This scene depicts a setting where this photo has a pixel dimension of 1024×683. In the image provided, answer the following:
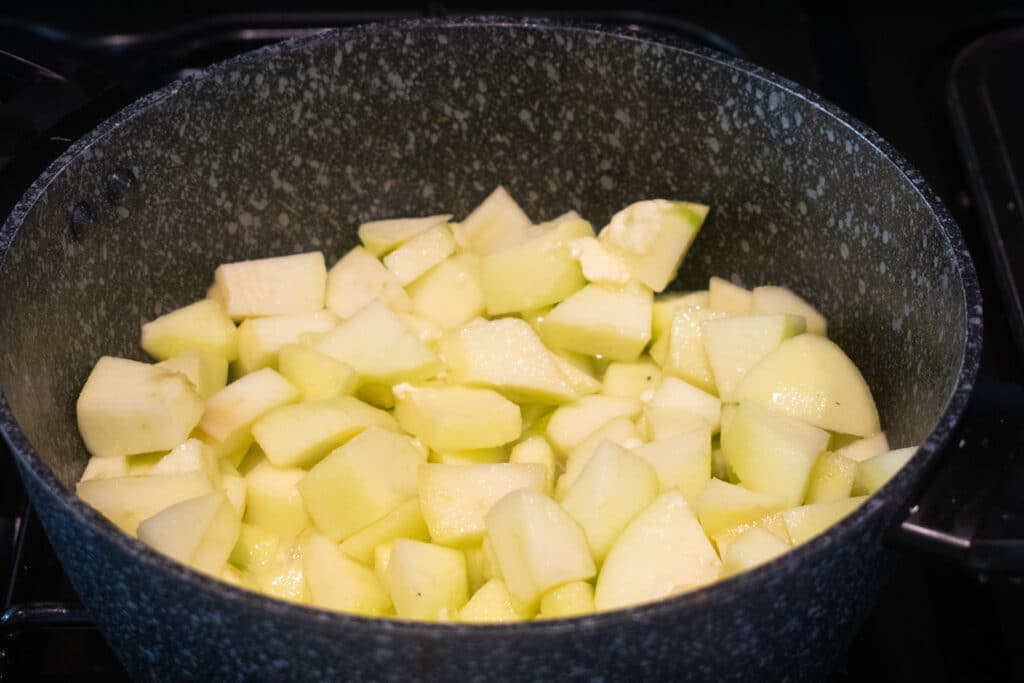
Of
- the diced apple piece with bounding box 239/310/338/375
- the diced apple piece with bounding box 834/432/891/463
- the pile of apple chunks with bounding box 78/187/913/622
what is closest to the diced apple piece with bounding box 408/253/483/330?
the pile of apple chunks with bounding box 78/187/913/622

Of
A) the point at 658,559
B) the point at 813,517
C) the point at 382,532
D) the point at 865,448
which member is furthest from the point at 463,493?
the point at 865,448

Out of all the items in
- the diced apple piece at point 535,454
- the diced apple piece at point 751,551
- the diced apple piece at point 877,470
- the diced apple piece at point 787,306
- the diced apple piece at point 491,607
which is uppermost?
the diced apple piece at point 787,306

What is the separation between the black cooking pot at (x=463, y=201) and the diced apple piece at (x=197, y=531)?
0.07m

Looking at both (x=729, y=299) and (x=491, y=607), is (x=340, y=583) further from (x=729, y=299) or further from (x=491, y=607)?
(x=729, y=299)

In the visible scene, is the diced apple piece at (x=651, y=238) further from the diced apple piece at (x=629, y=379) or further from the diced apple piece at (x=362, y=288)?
the diced apple piece at (x=362, y=288)

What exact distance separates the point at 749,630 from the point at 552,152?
701 mm

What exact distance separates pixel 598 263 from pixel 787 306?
219 mm

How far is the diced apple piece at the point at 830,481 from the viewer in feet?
3.17

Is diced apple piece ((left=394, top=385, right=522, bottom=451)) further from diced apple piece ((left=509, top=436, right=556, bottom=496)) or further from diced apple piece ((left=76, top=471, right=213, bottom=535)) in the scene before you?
diced apple piece ((left=76, top=471, right=213, bottom=535))

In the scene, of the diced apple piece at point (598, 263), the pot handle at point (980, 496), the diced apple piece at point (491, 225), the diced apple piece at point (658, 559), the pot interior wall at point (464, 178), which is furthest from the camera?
the diced apple piece at point (491, 225)

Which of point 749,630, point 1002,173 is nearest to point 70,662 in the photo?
point 749,630

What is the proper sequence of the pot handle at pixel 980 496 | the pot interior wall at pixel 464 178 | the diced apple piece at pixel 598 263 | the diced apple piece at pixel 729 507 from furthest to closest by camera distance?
the diced apple piece at pixel 598 263 → the pot interior wall at pixel 464 178 → the diced apple piece at pixel 729 507 → the pot handle at pixel 980 496

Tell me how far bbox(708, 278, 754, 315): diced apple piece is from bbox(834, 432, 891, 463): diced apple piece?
204 mm

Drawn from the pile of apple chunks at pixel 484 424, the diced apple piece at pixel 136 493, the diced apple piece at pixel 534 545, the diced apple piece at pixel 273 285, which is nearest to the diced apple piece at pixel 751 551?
the pile of apple chunks at pixel 484 424
